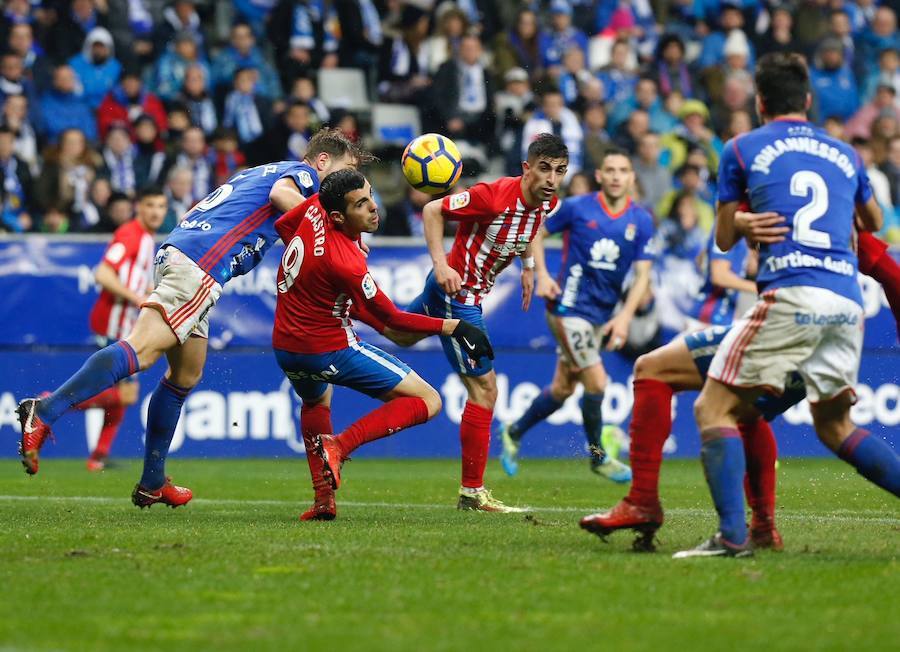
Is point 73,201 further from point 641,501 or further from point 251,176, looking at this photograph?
point 641,501

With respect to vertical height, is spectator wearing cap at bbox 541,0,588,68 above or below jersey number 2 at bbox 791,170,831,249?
above

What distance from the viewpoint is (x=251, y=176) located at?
960 cm

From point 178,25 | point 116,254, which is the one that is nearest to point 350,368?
point 116,254

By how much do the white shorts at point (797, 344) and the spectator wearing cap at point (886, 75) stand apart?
15725mm

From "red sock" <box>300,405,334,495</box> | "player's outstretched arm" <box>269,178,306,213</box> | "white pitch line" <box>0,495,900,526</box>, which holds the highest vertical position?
"player's outstretched arm" <box>269,178,306,213</box>

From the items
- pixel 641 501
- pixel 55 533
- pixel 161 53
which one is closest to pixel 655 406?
pixel 641 501

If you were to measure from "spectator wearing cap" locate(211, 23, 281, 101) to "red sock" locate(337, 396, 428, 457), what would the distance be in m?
10.6

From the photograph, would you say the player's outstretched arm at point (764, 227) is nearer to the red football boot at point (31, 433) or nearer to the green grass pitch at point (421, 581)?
the green grass pitch at point (421, 581)

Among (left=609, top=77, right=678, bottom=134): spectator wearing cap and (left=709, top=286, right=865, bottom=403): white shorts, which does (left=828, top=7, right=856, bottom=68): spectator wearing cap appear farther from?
(left=709, top=286, right=865, bottom=403): white shorts

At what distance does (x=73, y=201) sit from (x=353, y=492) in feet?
22.7

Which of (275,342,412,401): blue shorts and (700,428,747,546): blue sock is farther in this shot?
(275,342,412,401): blue shorts

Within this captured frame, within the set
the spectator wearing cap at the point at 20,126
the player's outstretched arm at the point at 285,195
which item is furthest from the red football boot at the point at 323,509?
the spectator wearing cap at the point at 20,126

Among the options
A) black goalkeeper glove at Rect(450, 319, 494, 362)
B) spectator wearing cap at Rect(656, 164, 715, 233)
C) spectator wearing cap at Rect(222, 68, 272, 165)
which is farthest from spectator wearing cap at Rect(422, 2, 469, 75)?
black goalkeeper glove at Rect(450, 319, 494, 362)

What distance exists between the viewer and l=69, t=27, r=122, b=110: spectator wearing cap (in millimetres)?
18422
